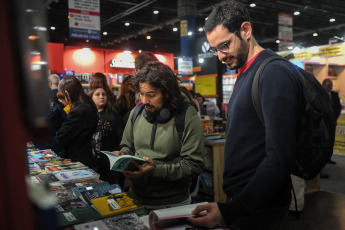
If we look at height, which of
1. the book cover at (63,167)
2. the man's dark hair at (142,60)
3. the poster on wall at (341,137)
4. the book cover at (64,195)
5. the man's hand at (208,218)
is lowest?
the poster on wall at (341,137)

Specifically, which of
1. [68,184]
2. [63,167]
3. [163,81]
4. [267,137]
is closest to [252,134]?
[267,137]

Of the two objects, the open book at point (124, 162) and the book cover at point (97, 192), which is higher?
the open book at point (124, 162)

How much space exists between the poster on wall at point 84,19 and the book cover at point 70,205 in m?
5.50

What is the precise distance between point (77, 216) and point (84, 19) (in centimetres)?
595

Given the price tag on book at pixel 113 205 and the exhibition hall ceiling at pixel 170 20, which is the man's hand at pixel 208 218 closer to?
the price tag on book at pixel 113 205

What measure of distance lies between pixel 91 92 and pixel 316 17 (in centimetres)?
1748

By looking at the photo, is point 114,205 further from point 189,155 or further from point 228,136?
point 228,136

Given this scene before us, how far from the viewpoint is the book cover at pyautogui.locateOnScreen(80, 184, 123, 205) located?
1.54 meters

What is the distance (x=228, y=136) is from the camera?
4.36 feet

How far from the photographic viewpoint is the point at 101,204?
144 centimetres

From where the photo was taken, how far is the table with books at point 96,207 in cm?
115

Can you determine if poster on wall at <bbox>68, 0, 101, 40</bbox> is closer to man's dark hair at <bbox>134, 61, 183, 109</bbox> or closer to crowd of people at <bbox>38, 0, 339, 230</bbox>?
crowd of people at <bbox>38, 0, 339, 230</bbox>

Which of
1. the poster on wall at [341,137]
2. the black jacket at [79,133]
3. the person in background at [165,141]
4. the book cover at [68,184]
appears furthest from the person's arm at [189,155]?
the poster on wall at [341,137]

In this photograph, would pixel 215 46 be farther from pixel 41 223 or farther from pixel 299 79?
pixel 41 223
